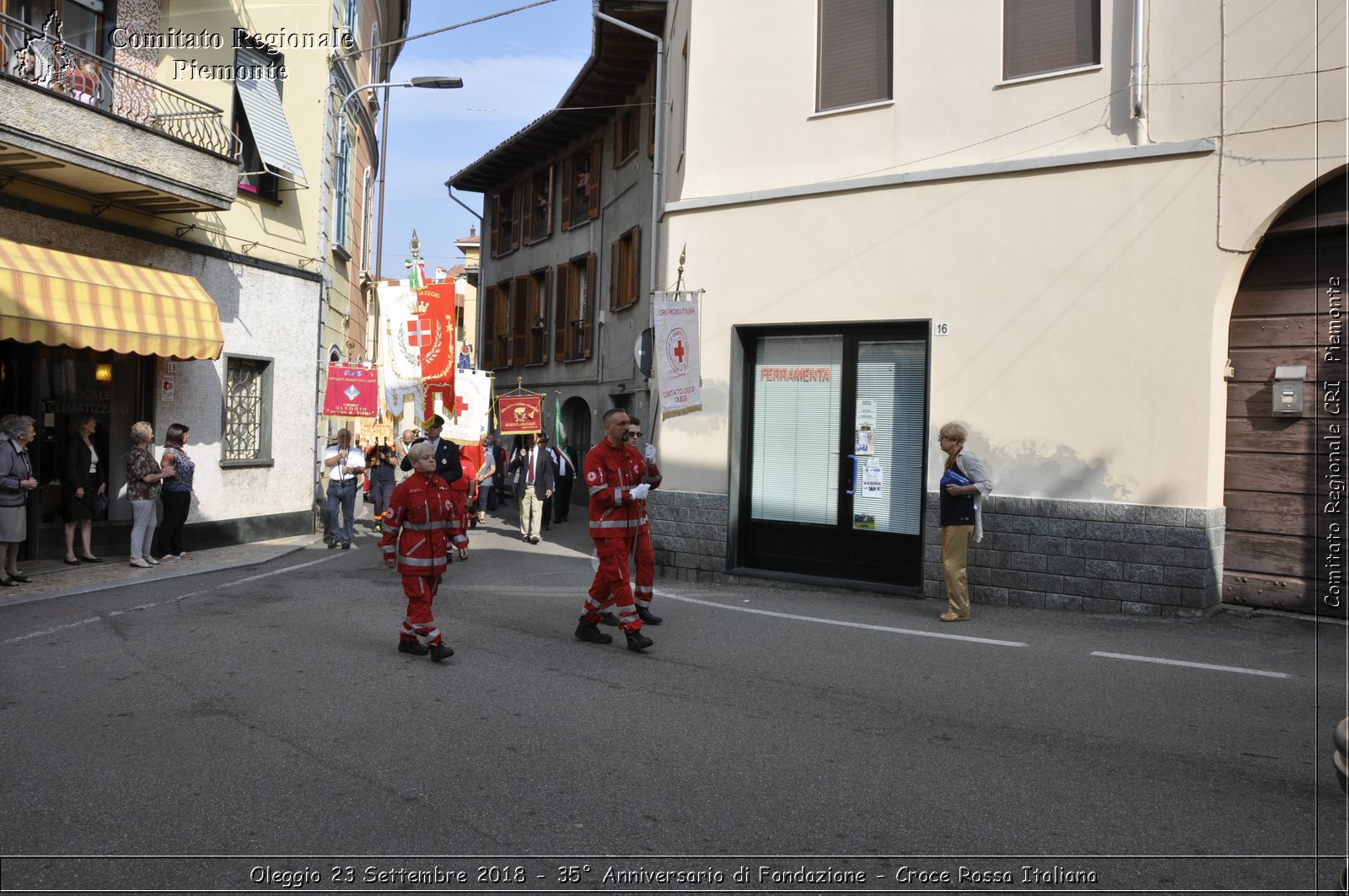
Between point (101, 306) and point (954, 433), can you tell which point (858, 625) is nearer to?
point (954, 433)

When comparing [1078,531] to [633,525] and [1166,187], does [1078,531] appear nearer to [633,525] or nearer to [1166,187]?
[1166,187]

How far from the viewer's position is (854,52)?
11359mm

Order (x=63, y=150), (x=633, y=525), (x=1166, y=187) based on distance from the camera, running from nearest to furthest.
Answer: (x=633, y=525)
(x=1166, y=187)
(x=63, y=150)

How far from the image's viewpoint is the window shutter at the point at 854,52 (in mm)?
11195

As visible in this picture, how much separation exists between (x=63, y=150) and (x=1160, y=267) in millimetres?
11269

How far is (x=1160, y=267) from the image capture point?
9.39 metres

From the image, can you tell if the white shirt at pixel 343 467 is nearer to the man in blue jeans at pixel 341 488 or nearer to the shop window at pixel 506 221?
the man in blue jeans at pixel 341 488

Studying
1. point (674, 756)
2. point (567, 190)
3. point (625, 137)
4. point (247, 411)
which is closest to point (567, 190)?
point (567, 190)

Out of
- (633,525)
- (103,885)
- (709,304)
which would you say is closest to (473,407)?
(709,304)

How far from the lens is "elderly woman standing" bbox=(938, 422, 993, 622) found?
30.1 feet

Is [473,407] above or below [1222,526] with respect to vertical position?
above

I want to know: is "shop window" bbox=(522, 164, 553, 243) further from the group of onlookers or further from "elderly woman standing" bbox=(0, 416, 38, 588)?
"elderly woman standing" bbox=(0, 416, 38, 588)

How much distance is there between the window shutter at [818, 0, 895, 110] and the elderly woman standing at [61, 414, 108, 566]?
9.52 metres

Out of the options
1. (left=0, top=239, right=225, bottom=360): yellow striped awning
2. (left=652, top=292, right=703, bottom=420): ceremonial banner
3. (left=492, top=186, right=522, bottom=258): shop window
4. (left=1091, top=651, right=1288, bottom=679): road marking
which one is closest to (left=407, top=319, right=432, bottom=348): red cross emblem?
(left=0, top=239, right=225, bottom=360): yellow striped awning
